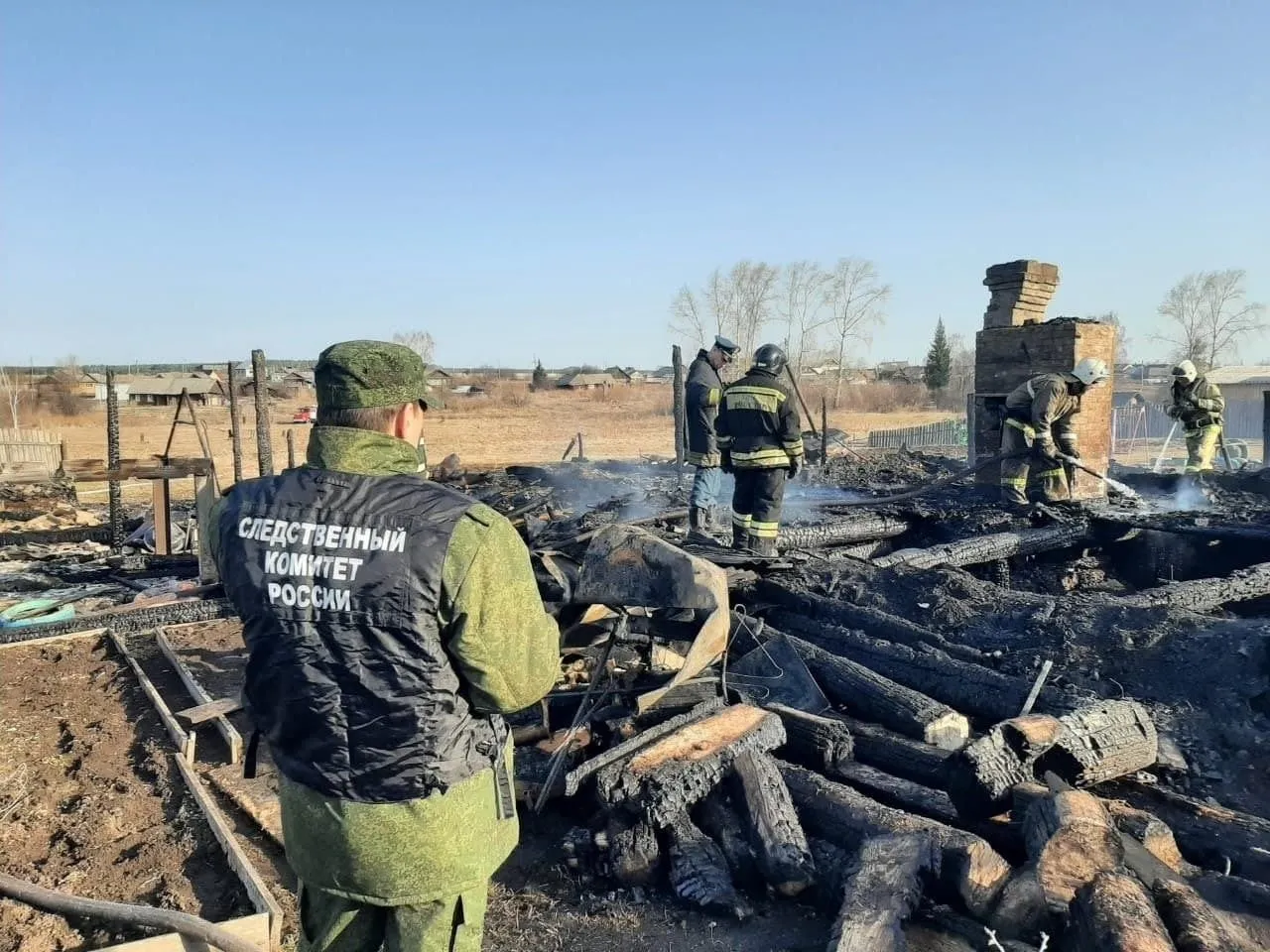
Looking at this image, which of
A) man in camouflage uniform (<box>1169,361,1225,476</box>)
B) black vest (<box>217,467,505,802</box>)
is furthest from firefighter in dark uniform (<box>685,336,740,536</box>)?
man in camouflage uniform (<box>1169,361,1225,476</box>)

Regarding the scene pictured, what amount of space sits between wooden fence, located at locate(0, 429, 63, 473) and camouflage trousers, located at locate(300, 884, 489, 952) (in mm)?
19043

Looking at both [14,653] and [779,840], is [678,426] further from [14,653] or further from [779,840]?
[779,840]

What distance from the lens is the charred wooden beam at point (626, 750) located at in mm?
3705

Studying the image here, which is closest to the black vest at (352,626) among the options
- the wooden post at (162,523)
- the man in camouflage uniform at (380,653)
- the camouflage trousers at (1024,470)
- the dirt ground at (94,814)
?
the man in camouflage uniform at (380,653)

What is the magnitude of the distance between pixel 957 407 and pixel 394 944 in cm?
4668

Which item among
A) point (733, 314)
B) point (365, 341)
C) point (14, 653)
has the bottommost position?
point (14, 653)

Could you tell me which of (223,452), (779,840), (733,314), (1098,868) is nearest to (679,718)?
(779,840)

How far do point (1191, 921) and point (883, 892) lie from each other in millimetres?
899

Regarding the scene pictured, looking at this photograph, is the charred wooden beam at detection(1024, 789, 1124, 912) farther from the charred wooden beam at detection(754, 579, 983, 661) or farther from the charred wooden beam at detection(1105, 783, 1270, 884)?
the charred wooden beam at detection(754, 579, 983, 661)

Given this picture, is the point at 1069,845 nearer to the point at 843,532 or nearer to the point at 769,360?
the point at 769,360

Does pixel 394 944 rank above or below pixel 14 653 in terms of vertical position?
above

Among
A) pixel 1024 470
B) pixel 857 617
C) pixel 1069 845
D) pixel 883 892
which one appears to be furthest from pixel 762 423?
pixel 883 892

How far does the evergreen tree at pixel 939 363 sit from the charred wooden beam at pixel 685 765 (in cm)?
4603

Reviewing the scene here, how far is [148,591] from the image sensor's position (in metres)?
7.96
